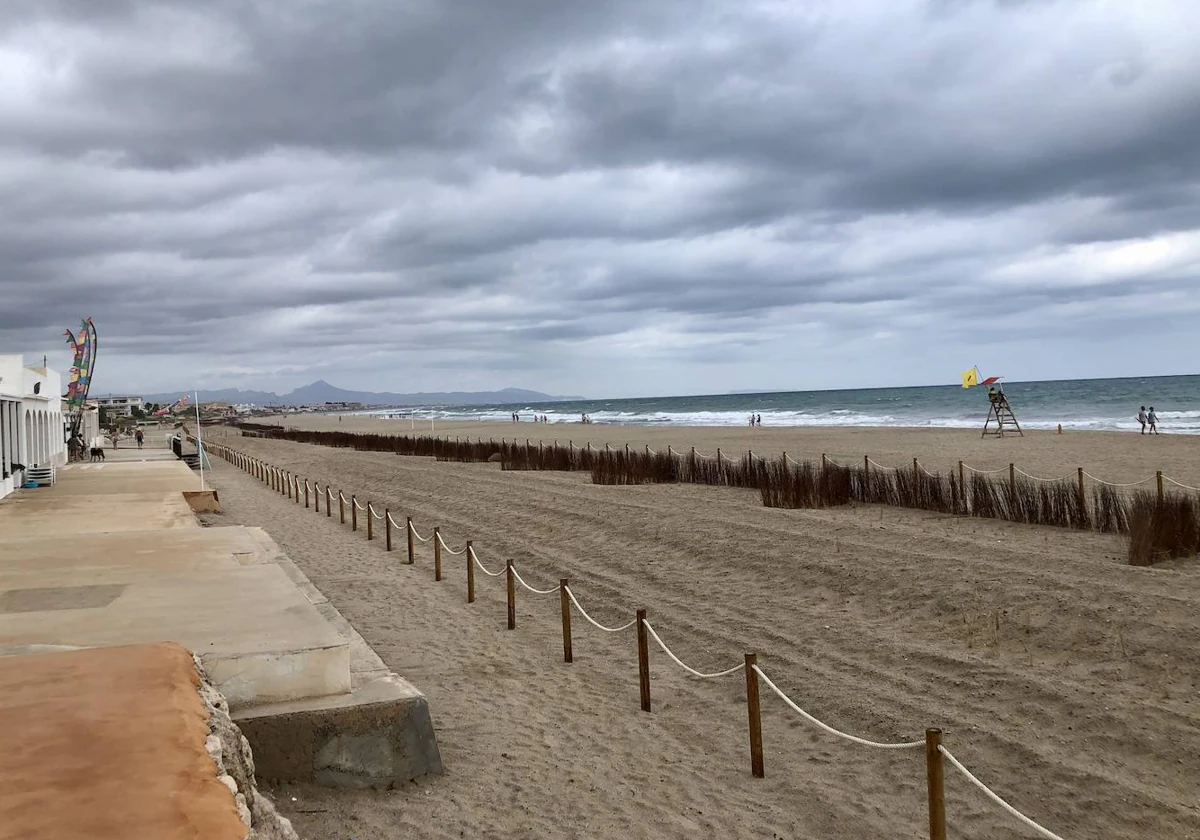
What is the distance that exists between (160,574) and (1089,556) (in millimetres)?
8817

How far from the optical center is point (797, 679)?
6.62 m

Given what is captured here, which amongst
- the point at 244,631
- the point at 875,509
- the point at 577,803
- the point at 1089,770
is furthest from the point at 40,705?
the point at 875,509

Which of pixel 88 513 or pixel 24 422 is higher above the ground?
pixel 24 422

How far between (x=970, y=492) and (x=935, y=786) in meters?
9.87

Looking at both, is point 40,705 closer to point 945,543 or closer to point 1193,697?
point 1193,697

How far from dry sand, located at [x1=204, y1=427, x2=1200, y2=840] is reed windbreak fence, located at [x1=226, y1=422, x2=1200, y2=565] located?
1.33 ft

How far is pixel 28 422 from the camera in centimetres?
1972

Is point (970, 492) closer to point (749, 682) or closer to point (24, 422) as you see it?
point (749, 682)

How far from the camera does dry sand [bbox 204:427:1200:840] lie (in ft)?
15.3

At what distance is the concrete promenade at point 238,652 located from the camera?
4.55 m

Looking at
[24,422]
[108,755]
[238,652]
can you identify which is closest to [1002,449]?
[238,652]

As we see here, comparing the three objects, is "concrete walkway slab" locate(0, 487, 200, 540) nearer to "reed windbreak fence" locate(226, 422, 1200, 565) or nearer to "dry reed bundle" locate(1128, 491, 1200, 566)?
"reed windbreak fence" locate(226, 422, 1200, 565)

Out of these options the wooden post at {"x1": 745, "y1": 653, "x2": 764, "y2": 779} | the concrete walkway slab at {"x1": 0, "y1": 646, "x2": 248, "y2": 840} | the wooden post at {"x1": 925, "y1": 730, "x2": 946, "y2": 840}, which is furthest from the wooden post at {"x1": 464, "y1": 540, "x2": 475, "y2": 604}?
the wooden post at {"x1": 925, "y1": 730, "x2": 946, "y2": 840}

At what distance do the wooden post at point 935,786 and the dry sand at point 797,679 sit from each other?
0.65 m
